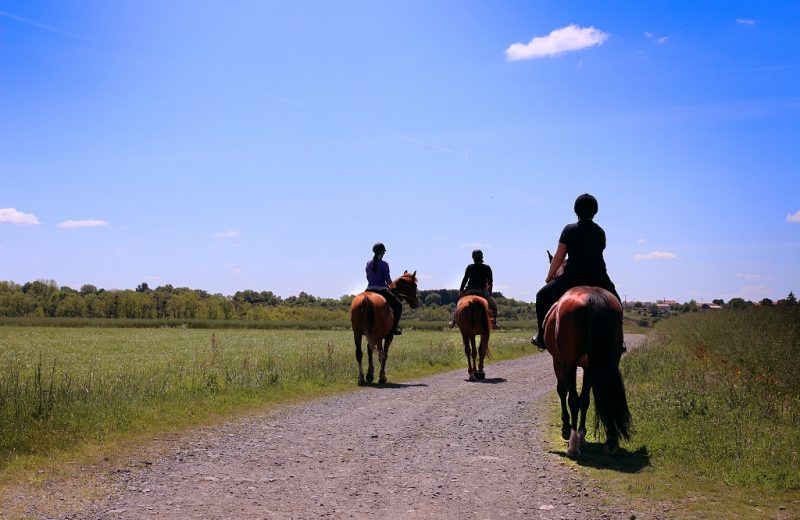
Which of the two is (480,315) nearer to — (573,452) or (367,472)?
(573,452)

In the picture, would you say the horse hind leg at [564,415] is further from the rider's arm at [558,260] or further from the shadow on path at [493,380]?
the shadow on path at [493,380]

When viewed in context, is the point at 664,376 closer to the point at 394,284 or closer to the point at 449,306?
the point at 394,284

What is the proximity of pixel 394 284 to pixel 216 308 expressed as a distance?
95.6 metres

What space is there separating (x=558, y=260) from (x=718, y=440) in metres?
2.97

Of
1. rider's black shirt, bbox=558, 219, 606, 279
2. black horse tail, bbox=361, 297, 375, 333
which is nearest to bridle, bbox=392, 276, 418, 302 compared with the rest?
black horse tail, bbox=361, 297, 375, 333

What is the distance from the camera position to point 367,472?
7047 millimetres

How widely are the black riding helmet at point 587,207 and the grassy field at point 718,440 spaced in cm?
303

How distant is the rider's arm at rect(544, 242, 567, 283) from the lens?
8880 mm

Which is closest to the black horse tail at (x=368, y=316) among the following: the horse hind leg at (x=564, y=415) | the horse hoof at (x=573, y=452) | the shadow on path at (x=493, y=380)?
the shadow on path at (x=493, y=380)

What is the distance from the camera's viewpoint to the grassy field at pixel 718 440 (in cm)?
619

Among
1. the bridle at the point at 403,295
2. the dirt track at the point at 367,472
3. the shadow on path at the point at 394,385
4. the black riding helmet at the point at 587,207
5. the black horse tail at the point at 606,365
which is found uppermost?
the black riding helmet at the point at 587,207

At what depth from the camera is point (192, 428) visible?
982cm

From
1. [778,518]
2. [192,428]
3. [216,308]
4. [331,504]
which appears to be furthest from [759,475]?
[216,308]

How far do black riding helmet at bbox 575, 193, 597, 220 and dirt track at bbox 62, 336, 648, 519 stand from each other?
3114 mm
